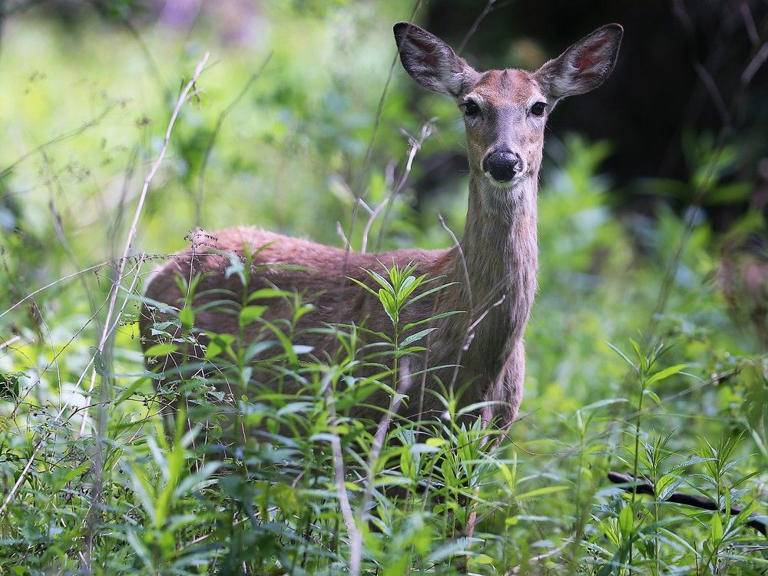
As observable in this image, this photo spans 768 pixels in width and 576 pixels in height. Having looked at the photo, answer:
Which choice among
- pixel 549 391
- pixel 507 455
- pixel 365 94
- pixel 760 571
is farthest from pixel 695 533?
pixel 365 94

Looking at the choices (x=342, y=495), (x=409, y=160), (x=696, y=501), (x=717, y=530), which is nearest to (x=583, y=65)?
(x=409, y=160)

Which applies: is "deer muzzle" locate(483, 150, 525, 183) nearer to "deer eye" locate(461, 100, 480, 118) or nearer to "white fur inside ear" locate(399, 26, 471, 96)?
"deer eye" locate(461, 100, 480, 118)

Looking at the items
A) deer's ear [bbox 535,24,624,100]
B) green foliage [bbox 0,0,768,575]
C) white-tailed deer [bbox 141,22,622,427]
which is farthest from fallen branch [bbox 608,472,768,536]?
deer's ear [bbox 535,24,624,100]

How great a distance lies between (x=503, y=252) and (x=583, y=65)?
1.28 meters

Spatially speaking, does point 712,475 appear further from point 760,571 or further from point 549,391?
point 549,391

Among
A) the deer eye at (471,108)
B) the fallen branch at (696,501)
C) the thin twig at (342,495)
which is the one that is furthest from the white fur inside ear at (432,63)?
the thin twig at (342,495)

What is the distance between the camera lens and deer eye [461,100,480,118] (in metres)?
4.68

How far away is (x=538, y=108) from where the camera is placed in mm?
4715

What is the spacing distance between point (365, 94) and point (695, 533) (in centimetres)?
635

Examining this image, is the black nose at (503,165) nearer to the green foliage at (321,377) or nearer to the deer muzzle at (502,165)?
the deer muzzle at (502,165)

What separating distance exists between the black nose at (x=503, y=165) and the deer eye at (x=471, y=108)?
0.45 metres

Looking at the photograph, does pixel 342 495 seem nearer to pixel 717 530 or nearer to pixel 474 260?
pixel 717 530

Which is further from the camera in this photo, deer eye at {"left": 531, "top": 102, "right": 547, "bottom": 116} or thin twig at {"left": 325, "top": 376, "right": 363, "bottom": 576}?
deer eye at {"left": 531, "top": 102, "right": 547, "bottom": 116}

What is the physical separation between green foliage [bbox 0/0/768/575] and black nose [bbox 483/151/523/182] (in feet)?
1.82
